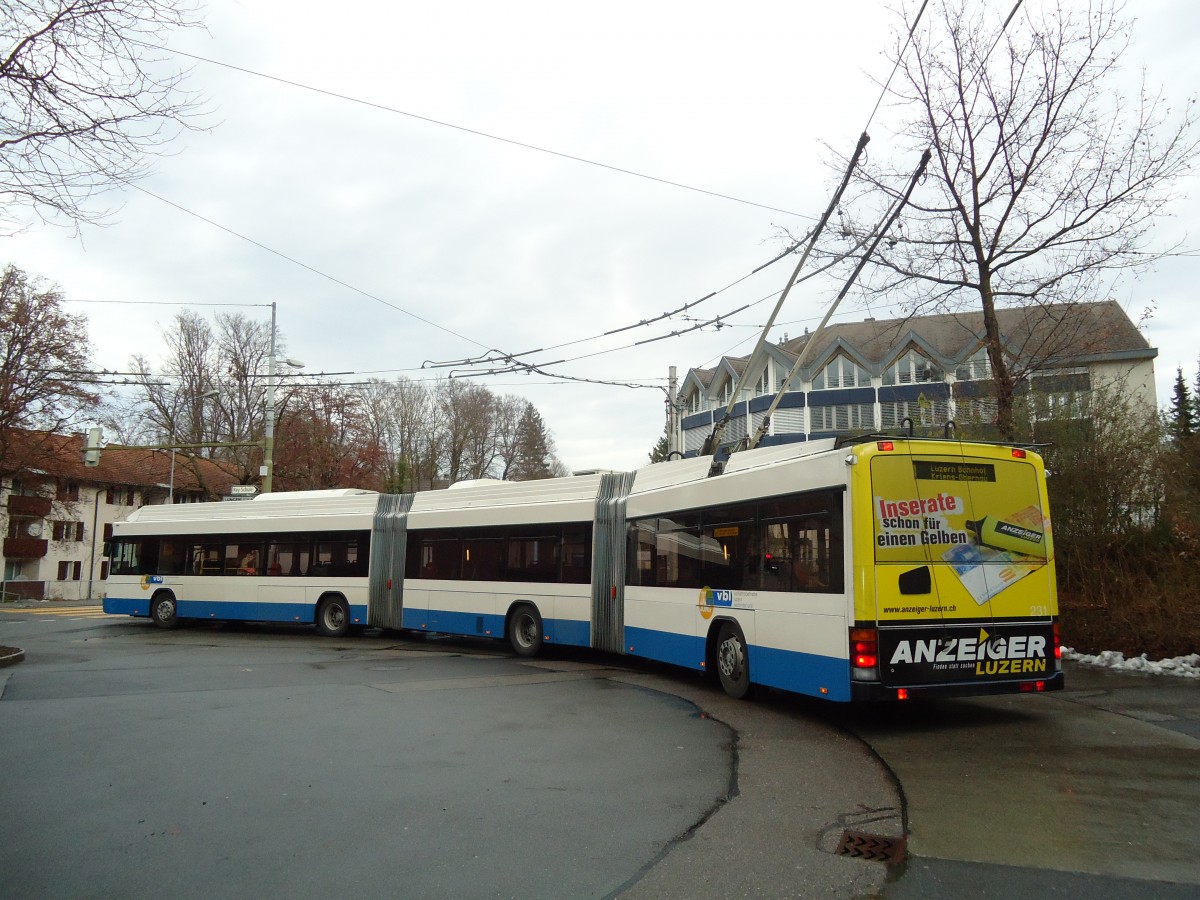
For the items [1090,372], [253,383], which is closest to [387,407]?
[253,383]

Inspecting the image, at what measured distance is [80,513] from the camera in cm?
5966

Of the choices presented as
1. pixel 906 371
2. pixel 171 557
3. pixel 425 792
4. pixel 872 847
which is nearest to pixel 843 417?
pixel 906 371

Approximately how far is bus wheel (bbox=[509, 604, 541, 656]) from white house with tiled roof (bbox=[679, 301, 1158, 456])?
7364mm

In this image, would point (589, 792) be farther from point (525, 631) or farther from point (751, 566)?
point (525, 631)

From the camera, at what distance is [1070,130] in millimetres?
15977

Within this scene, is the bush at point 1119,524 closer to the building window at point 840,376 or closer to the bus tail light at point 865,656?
the bus tail light at point 865,656

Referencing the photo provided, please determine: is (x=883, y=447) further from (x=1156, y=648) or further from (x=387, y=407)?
(x=387, y=407)

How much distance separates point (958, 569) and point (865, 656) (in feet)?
4.17

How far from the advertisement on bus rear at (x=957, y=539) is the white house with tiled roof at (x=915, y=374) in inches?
297

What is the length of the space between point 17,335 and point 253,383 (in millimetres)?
11822

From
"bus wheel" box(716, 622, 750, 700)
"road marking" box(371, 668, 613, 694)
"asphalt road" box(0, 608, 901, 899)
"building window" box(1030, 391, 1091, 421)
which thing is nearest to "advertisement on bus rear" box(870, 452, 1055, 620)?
"asphalt road" box(0, 608, 901, 899)

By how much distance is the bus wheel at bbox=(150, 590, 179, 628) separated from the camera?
2233cm

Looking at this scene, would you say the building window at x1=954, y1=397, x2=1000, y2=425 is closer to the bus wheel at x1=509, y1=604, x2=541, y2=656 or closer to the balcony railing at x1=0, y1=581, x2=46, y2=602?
the bus wheel at x1=509, y1=604, x2=541, y2=656

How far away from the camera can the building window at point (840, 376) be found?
4934cm
